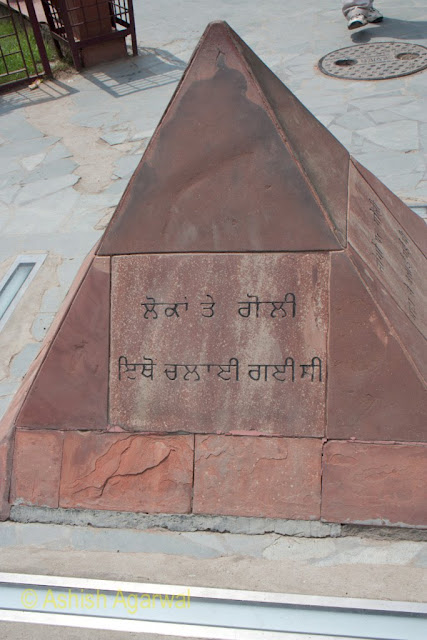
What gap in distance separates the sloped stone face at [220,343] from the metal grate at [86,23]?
235 inches

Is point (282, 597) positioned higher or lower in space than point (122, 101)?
lower

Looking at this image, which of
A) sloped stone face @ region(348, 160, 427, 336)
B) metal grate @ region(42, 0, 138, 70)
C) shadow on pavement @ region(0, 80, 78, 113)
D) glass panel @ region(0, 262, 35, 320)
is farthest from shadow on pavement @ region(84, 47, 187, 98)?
sloped stone face @ region(348, 160, 427, 336)

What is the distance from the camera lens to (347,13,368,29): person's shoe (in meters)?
7.56

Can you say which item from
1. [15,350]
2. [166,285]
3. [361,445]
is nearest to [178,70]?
[15,350]

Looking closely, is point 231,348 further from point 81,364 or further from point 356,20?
point 356,20

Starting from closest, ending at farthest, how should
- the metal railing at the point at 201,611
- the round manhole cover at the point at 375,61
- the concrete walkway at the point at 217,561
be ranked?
the metal railing at the point at 201,611
the concrete walkway at the point at 217,561
the round manhole cover at the point at 375,61

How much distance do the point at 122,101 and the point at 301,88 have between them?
194 cm

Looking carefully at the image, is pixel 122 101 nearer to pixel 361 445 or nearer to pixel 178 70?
pixel 178 70

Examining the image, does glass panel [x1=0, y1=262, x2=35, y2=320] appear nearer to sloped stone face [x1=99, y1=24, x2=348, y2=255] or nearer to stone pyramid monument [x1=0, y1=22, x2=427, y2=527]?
stone pyramid monument [x1=0, y1=22, x2=427, y2=527]

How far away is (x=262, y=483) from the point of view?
269cm

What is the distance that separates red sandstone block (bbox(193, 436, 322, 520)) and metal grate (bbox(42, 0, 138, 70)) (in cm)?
641

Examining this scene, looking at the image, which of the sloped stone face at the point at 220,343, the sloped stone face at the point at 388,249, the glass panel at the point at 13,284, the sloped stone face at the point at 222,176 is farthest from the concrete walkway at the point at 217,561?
the glass panel at the point at 13,284

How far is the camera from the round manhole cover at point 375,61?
22.2 ft

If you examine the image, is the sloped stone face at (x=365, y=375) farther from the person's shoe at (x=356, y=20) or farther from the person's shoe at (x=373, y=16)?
the person's shoe at (x=373, y=16)
